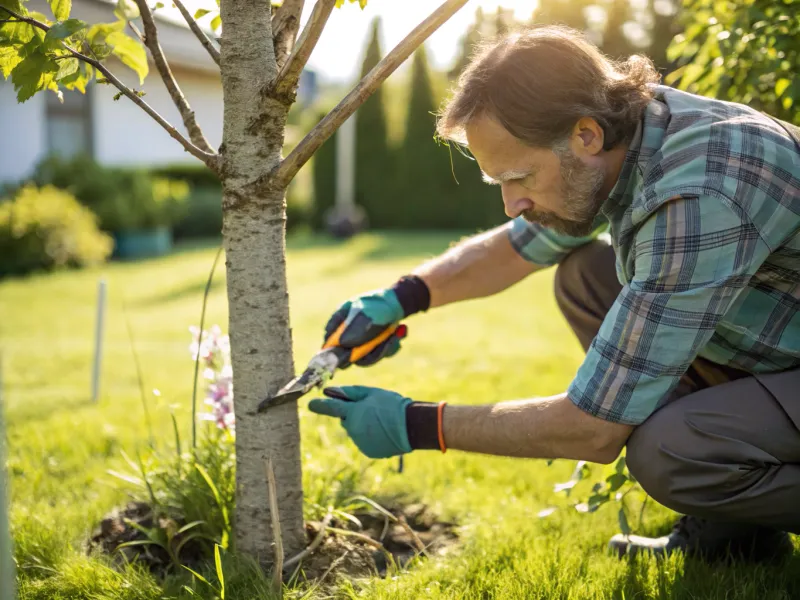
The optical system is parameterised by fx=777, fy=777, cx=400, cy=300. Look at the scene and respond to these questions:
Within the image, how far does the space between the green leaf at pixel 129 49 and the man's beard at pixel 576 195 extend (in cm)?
97

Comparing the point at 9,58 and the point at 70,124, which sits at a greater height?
the point at 70,124

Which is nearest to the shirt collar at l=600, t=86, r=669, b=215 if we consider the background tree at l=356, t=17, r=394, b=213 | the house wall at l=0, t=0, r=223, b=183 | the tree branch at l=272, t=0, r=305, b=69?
the tree branch at l=272, t=0, r=305, b=69

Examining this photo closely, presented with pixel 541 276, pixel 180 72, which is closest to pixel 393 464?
pixel 541 276

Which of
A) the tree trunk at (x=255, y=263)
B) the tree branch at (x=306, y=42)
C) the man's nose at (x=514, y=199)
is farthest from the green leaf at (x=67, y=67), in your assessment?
the man's nose at (x=514, y=199)

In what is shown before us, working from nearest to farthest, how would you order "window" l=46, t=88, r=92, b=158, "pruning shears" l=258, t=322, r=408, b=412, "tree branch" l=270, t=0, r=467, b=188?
1. "tree branch" l=270, t=0, r=467, b=188
2. "pruning shears" l=258, t=322, r=408, b=412
3. "window" l=46, t=88, r=92, b=158

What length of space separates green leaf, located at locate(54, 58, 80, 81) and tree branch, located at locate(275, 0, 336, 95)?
469mm

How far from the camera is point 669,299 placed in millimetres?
1625

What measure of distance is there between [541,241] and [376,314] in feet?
1.95

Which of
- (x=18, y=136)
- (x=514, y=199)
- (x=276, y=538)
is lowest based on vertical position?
(x=276, y=538)

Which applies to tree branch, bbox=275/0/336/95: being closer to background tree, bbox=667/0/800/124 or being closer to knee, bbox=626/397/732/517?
knee, bbox=626/397/732/517

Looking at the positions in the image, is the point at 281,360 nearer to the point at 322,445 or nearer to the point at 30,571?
the point at 30,571

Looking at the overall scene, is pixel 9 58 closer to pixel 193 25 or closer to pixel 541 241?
pixel 193 25

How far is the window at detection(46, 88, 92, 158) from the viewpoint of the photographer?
41.0 feet

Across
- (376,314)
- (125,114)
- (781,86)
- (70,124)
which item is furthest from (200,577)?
(125,114)
